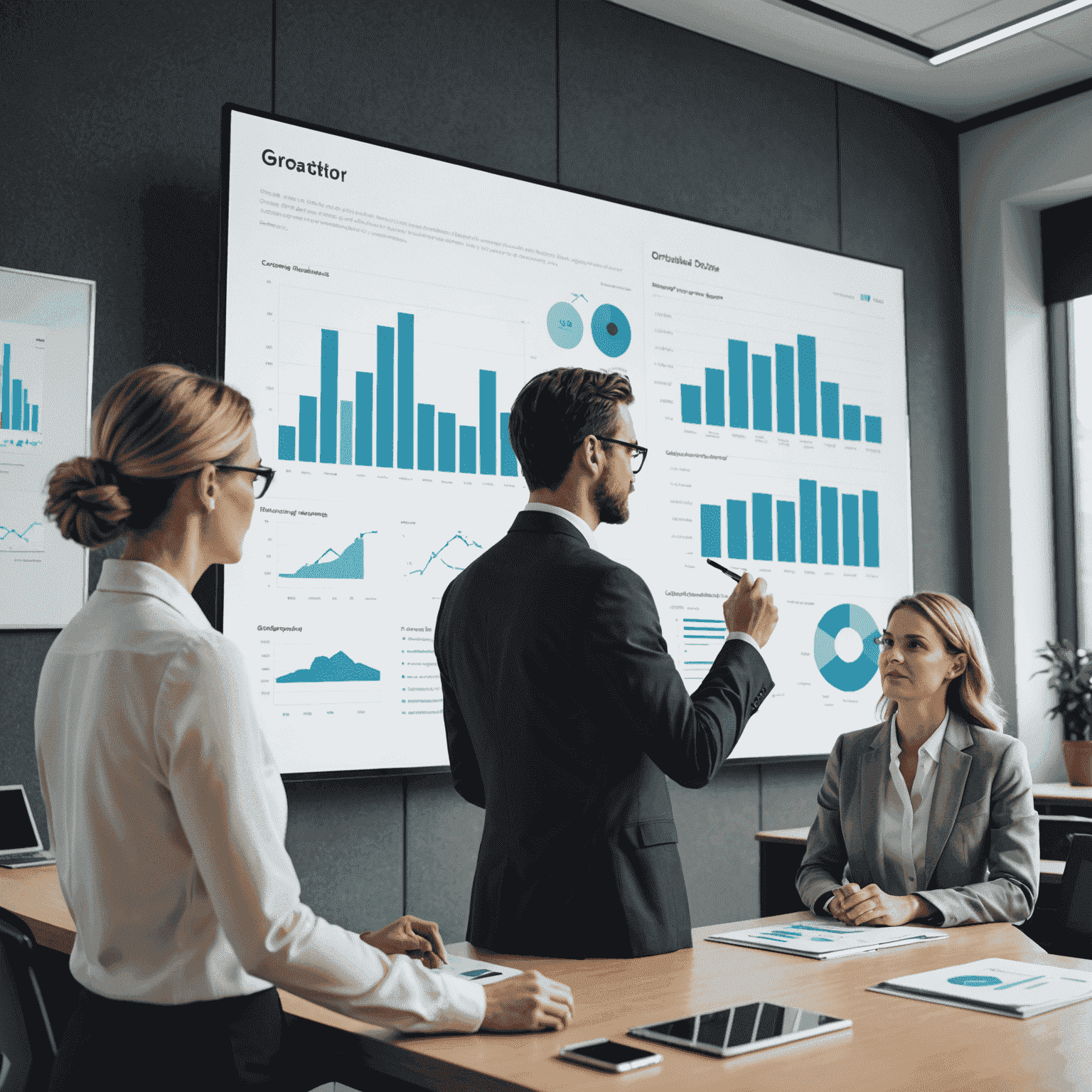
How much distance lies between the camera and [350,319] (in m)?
3.35

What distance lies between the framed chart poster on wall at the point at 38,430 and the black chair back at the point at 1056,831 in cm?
278

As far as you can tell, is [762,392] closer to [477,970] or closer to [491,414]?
[491,414]

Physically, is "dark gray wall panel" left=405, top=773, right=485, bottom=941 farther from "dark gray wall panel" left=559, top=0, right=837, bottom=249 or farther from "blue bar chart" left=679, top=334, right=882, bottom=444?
"dark gray wall panel" left=559, top=0, right=837, bottom=249

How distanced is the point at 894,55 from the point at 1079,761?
9.18ft

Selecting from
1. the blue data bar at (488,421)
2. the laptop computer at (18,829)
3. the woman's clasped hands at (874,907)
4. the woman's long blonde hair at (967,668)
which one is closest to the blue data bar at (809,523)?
the blue data bar at (488,421)

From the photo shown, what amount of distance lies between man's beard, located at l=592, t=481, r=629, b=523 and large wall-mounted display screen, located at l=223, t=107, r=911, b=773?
1.44 meters

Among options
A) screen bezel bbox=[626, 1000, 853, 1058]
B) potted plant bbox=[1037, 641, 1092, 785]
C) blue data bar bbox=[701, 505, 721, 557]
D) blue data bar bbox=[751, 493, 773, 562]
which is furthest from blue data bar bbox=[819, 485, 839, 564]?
screen bezel bbox=[626, 1000, 853, 1058]

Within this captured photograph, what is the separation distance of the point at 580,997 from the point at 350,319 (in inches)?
89.9

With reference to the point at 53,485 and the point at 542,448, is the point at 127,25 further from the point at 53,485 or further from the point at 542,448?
the point at 53,485

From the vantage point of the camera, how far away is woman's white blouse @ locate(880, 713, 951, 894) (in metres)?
2.36

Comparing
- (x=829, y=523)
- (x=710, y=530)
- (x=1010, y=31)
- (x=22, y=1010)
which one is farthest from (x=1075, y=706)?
(x=22, y=1010)

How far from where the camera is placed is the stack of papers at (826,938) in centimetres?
183

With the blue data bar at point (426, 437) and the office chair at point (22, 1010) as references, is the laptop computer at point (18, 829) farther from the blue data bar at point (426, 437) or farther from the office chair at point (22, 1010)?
the blue data bar at point (426, 437)

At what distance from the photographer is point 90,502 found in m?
1.24
